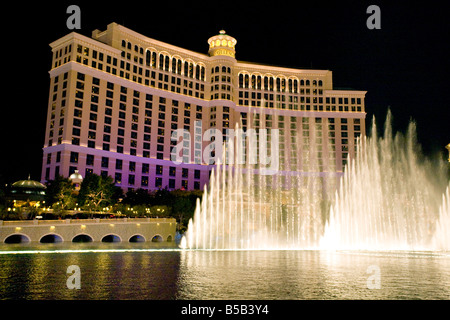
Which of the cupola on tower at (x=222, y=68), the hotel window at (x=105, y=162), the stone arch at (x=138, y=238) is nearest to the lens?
the stone arch at (x=138, y=238)

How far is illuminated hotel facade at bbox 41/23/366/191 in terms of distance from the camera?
84438mm

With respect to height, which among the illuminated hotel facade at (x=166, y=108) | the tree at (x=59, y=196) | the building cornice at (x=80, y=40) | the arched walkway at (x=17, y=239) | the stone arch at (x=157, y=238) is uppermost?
the building cornice at (x=80, y=40)

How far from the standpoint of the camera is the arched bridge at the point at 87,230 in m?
42.5

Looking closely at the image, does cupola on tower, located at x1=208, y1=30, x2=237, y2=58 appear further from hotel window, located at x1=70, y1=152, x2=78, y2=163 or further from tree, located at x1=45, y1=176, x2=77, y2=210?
tree, located at x1=45, y1=176, x2=77, y2=210

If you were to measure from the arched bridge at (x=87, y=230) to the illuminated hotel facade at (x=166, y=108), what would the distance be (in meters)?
30.7

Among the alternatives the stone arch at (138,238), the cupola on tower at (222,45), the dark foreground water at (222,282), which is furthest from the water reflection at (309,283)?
the cupola on tower at (222,45)

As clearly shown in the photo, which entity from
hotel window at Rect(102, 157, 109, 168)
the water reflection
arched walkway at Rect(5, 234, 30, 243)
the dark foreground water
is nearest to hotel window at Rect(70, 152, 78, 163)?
hotel window at Rect(102, 157, 109, 168)

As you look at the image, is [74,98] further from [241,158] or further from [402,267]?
[402,267]

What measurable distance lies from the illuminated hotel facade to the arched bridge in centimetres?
3066

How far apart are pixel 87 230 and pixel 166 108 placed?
187 ft

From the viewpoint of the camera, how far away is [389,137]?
47.0 meters

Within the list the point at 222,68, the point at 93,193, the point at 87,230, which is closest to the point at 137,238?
the point at 87,230

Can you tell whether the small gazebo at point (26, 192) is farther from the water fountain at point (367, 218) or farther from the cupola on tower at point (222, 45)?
the cupola on tower at point (222, 45)
